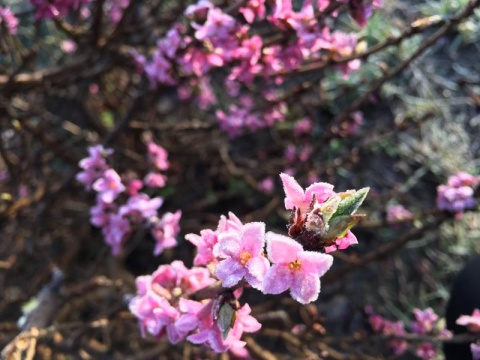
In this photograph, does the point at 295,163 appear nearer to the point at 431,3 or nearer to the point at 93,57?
the point at 93,57

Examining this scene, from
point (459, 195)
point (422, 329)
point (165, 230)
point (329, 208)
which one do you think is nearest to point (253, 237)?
Result: point (329, 208)

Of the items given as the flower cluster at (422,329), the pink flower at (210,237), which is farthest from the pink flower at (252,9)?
the flower cluster at (422,329)

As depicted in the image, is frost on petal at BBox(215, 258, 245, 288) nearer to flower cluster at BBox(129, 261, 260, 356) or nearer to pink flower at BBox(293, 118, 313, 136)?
flower cluster at BBox(129, 261, 260, 356)

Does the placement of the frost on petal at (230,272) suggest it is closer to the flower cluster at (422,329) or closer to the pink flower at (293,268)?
the pink flower at (293,268)

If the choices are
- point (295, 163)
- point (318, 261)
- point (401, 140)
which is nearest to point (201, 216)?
point (295, 163)

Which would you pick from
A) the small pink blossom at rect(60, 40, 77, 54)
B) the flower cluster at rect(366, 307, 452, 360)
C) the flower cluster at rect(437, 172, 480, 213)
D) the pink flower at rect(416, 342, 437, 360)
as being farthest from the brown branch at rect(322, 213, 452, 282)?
the small pink blossom at rect(60, 40, 77, 54)

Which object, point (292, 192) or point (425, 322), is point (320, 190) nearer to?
point (292, 192)
